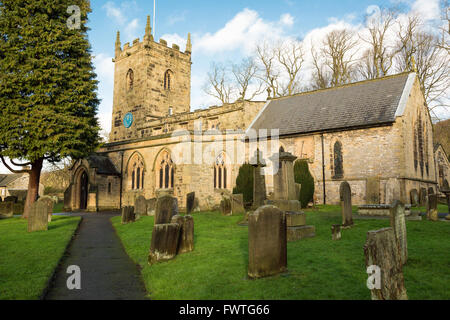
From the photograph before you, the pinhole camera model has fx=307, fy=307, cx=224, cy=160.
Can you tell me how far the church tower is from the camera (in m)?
33.8

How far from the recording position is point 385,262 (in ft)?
13.2

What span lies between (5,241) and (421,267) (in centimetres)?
1122

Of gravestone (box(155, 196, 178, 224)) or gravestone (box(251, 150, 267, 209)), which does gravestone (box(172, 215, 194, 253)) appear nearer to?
gravestone (box(155, 196, 178, 224))

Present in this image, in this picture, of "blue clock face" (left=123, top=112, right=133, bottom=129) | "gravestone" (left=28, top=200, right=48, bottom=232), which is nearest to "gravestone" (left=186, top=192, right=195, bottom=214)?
"gravestone" (left=28, top=200, right=48, bottom=232)

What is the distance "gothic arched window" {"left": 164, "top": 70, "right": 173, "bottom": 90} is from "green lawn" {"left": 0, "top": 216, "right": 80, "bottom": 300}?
26678 mm

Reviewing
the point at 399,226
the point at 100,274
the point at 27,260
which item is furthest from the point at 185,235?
the point at 399,226

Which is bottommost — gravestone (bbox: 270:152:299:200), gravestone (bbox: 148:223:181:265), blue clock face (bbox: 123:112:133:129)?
gravestone (bbox: 148:223:181:265)

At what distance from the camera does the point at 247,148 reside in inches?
973

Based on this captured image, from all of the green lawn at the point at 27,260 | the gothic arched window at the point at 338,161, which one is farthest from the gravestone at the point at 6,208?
the gothic arched window at the point at 338,161

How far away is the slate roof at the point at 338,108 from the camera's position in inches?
806

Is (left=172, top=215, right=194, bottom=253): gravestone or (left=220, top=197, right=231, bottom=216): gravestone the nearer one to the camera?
(left=172, top=215, right=194, bottom=253): gravestone

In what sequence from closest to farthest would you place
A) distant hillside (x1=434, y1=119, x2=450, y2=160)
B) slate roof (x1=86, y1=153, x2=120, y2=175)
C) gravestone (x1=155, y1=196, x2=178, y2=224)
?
gravestone (x1=155, y1=196, x2=178, y2=224) → slate roof (x1=86, y1=153, x2=120, y2=175) → distant hillside (x1=434, y1=119, x2=450, y2=160)

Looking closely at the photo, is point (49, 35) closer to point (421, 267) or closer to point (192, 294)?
point (192, 294)

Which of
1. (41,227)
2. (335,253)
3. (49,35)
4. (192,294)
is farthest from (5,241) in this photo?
(49,35)
